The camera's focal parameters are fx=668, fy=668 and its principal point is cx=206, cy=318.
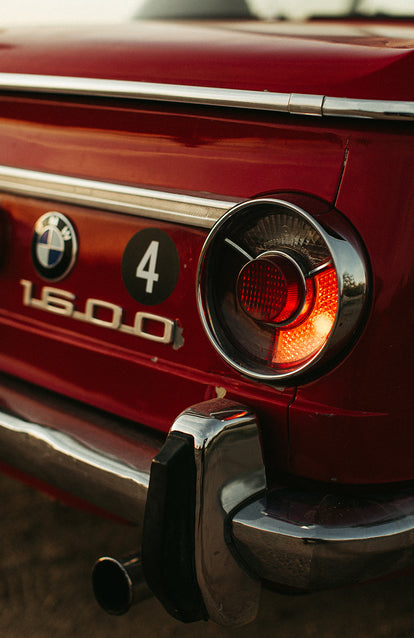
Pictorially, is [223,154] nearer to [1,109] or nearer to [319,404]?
[319,404]

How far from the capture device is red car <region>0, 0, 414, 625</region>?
4.14 feet

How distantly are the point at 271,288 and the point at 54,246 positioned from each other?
0.64 meters

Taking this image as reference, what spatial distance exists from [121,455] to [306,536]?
1.50ft

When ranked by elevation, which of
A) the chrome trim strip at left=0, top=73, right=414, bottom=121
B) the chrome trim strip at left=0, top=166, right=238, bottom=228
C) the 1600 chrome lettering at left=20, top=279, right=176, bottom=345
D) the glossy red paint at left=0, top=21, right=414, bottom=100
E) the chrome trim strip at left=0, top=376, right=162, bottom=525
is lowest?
the chrome trim strip at left=0, top=376, right=162, bottom=525

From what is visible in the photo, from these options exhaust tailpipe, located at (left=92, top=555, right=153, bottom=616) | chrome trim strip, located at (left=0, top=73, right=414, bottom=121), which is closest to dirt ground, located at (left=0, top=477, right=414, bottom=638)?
exhaust tailpipe, located at (left=92, top=555, right=153, bottom=616)

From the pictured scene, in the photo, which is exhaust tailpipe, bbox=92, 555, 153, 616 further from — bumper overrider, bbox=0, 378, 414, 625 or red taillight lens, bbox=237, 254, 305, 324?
red taillight lens, bbox=237, 254, 305, 324

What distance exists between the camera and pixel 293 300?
4.14 ft

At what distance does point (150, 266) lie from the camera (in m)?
1.51

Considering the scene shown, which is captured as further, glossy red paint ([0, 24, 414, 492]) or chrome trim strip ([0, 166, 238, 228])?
chrome trim strip ([0, 166, 238, 228])

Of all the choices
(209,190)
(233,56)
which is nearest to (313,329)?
(209,190)

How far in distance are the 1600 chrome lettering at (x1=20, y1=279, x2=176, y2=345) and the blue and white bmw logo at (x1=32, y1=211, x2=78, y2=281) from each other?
2.0 inches

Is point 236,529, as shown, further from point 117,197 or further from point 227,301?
point 117,197

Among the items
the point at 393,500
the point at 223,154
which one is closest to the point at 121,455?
the point at 393,500

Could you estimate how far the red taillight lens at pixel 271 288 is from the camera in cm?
124
